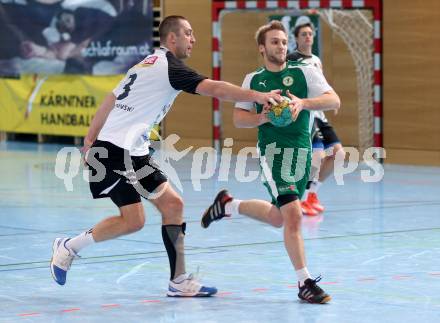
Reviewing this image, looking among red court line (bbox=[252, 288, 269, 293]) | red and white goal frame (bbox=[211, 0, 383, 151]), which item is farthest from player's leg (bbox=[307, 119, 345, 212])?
red and white goal frame (bbox=[211, 0, 383, 151])

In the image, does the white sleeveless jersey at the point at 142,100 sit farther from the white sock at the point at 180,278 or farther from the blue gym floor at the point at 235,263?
the blue gym floor at the point at 235,263

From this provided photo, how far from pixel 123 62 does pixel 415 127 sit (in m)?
6.70

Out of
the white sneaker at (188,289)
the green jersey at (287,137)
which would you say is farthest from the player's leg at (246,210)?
the white sneaker at (188,289)

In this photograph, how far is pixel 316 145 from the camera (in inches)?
523

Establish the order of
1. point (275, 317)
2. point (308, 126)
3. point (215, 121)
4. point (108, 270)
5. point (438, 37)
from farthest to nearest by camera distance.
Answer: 1. point (215, 121)
2. point (438, 37)
3. point (108, 270)
4. point (308, 126)
5. point (275, 317)

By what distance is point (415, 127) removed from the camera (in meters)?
19.1

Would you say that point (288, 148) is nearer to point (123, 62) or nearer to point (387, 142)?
point (387, 142)

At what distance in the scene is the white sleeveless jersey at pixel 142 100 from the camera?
824 centimetres

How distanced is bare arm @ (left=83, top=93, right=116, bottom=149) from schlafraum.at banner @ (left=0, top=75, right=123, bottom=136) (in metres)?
14.7

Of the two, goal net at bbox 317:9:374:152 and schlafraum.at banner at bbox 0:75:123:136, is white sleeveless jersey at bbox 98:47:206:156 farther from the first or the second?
schlafraum.at banner at bbox 0:75:123:136

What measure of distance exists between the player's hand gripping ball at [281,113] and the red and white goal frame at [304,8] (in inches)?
456

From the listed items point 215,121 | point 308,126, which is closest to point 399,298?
point 308,126

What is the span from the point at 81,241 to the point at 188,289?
0.91 metres

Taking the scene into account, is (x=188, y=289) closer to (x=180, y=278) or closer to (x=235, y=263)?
(x=180, y=278)
